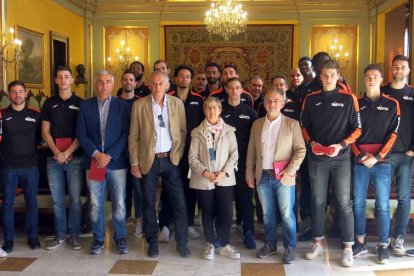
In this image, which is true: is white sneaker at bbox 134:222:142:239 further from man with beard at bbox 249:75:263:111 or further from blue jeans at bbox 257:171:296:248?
man with beard at bbox 249:75:263:111

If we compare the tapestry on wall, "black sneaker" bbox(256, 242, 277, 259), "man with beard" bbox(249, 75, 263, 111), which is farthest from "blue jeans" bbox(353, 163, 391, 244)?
the tapestry on wall

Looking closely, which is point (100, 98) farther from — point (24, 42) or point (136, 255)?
point (24, 42)

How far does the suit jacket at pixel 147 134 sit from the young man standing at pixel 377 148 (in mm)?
1493

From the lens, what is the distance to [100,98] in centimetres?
417

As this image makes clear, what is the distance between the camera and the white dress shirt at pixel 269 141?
389 cm

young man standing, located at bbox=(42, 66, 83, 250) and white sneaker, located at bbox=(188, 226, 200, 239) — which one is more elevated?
young man standing, located at bbox=(42, 66, 83, 250)

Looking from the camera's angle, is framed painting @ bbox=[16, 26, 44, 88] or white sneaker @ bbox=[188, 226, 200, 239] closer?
white sneaker @ bbox=[188, 226, 200, 239]

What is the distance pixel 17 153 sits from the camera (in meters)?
4.15

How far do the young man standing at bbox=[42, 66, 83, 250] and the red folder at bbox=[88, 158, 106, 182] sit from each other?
0.90 ft

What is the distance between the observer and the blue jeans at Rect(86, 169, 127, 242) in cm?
414

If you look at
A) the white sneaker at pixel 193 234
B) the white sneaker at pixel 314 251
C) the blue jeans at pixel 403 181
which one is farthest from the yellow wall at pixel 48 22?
the blue jeans at pixel 403 181

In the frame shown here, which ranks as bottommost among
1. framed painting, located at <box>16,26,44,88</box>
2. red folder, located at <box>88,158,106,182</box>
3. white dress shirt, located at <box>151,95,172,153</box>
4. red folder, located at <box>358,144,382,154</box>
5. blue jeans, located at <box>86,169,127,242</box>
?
blue jeans, located at <box>86,169,127,242</box>

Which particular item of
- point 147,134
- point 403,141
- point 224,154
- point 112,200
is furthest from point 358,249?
point 112,200

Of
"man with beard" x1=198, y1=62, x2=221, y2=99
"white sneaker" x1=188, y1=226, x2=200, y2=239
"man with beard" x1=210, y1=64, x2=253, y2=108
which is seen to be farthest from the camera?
"man with beard" x1=198, y1=62, x2=221, y2=99
